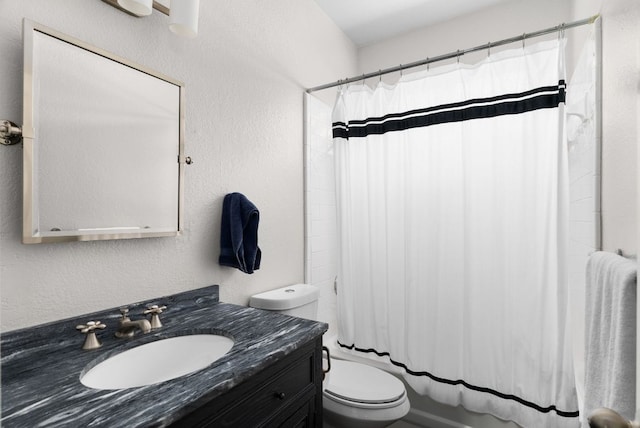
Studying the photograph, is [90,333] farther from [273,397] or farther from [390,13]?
[390,13]

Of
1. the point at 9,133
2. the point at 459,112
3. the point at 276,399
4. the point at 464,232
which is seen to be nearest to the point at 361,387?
the point at 276,399

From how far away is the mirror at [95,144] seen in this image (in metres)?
0.92

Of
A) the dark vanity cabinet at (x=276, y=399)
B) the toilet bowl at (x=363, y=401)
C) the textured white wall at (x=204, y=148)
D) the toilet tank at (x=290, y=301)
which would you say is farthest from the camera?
the toilet tank at (x=290, y=301)

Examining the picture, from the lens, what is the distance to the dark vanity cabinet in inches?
31.2

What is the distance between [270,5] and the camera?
6.01 ft

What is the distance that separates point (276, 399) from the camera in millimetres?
991

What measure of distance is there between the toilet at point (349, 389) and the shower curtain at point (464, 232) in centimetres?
29

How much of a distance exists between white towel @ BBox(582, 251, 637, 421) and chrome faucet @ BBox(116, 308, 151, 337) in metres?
1.24

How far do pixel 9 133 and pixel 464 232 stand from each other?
1.79 meters

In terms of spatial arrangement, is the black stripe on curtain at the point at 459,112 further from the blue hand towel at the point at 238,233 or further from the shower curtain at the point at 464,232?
the blue hand towel at the point at 238,233

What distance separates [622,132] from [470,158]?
687 millimetres

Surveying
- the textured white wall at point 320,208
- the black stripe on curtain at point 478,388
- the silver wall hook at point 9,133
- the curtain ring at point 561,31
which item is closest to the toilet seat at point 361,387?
the black stripe on curtain at point 478,388

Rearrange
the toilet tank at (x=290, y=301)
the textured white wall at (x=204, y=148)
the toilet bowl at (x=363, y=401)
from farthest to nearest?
the toilet tank at (x=290, y=301)
the toilet bowl at (x=363, y=401)
the textured white wall at (x=204, y=148)

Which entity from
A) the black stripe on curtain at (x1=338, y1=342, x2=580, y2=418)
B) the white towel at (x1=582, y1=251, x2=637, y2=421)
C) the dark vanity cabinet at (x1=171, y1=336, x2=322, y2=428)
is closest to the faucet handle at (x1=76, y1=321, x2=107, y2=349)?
the dark vanity cabinet at (x1=171, y1=336, x2=322, y2=428)
